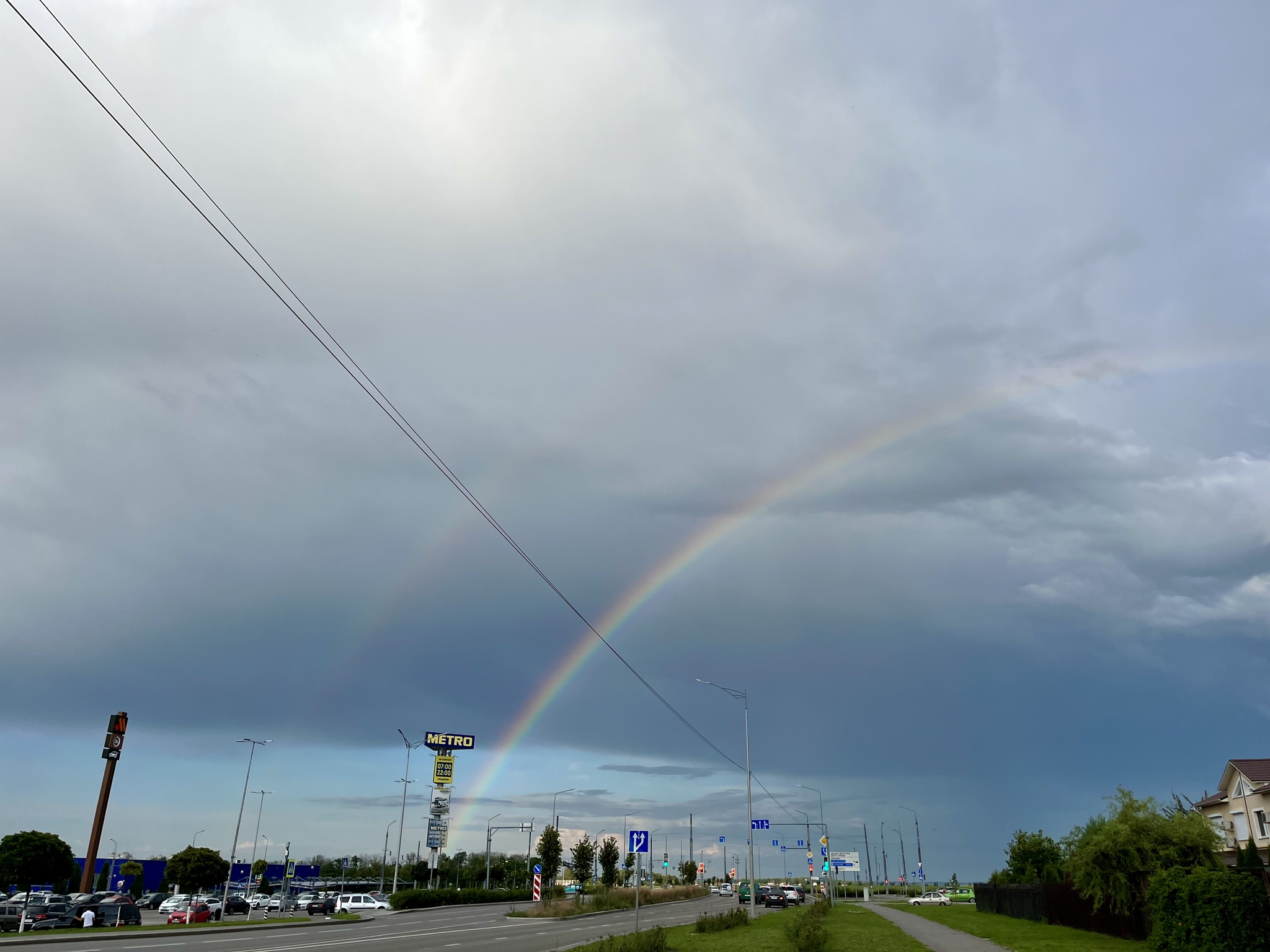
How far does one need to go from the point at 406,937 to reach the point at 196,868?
68.2 m

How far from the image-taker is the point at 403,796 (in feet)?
277

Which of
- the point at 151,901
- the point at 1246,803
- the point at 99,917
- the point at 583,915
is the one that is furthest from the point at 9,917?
the point at 1246,803

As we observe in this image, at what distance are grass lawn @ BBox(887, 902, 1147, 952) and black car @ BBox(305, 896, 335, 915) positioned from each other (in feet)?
146

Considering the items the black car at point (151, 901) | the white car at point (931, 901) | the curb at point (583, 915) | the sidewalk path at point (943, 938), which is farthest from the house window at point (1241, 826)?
the black car at point (151, 901)

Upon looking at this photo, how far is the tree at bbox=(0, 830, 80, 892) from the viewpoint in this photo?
81000 mm

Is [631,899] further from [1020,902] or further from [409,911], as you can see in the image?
[1020,902]

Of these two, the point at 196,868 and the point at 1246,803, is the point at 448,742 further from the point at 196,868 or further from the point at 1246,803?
the point at 1246,803

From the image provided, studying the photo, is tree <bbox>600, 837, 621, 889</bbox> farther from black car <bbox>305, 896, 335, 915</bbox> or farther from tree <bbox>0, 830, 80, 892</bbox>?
tree <bbox>0, 830, 80, 892</bbox>

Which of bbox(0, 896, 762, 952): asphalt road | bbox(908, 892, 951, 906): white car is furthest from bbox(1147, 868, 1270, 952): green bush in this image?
bbox(908, 892, 951, 906): white car

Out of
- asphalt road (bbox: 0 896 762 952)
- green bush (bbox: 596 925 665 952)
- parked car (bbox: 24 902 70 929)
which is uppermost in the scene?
green bush (bbox: 596 925 665 952)

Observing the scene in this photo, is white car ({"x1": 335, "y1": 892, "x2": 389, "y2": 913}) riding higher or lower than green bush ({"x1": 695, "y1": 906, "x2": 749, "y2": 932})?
lower

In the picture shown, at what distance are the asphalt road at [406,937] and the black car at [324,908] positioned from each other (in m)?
11.6

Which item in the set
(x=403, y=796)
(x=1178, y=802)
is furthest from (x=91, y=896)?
(x=1178, y=802)

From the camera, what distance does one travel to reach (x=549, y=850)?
264 ft
